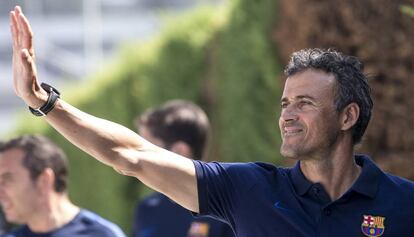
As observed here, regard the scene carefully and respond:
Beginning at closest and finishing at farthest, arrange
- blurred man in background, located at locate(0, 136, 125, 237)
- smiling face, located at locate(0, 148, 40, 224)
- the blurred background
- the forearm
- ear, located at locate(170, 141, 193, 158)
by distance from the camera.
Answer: the forearm < blurred man in background, located at locate(0, 136, 125, 237) < smiling face, located at locate(0, 148, 40, 224) < ear, located at locate(170, 141, 193, 158) < the blurred background

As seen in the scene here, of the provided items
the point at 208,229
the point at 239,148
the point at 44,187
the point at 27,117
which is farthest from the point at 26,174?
the point at 27,117

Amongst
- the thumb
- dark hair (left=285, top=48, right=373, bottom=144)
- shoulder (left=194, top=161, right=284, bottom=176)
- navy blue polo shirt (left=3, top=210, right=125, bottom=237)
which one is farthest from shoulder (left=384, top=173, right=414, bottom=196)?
navy blue polo shirt (left=3, top=210, right=125, bottom=237)

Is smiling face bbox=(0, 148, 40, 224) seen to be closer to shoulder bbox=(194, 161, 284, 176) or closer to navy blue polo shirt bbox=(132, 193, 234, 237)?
navy blue polo shirt bbox=(132, 193, 234, 237)

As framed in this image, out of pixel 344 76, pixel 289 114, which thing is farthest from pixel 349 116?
pixel 289 114

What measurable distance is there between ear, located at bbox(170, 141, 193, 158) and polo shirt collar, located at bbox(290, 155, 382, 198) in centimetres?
205

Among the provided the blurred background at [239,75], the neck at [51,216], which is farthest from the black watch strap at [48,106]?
the neck at [51,216]

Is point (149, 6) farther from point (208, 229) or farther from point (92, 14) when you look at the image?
point (208, 229)

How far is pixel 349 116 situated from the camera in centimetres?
391

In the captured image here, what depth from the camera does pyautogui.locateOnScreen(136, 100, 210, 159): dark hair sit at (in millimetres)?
5926

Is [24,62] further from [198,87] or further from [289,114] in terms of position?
[198,87]

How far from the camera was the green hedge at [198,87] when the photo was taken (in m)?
6.87

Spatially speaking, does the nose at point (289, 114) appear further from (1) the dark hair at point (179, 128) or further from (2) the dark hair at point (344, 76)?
(1) the dark hair at point (179, 128)

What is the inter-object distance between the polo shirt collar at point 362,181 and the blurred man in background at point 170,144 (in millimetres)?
1882

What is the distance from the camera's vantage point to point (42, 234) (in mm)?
5457
